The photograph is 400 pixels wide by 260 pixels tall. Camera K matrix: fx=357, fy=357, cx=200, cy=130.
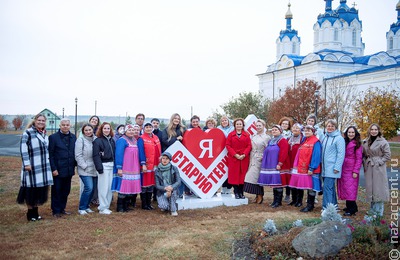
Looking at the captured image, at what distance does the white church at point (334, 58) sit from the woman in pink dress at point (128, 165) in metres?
34.5

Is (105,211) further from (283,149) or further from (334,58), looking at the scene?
(334,58)

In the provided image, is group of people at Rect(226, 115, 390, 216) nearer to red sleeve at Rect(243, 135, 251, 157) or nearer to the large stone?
red sleeve at Rect(243, 135, 251, 157)

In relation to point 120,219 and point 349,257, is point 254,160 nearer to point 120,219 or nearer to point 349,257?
point 120,219

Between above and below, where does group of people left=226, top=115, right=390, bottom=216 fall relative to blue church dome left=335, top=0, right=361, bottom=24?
below

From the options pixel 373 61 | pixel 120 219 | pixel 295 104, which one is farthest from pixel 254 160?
pixel 373 61

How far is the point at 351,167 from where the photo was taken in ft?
24.7

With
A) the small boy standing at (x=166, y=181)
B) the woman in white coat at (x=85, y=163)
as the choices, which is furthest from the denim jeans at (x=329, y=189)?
the woman in white coat at (x=85, y=163)

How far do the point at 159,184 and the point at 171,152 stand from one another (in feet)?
2.51

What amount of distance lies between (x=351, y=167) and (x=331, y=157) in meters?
0.47

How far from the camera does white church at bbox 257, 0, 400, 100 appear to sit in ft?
141

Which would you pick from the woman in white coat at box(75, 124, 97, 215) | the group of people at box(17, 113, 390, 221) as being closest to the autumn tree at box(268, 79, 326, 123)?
the group of people at box(17, 113, 390, 221)

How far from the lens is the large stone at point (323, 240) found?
15.4ft

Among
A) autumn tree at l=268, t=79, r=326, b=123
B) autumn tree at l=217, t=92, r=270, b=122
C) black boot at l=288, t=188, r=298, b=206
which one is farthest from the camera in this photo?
autumn tree at l=217, t=92, r=270, b=122

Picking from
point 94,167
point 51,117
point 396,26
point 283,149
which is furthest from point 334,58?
point 94,167
